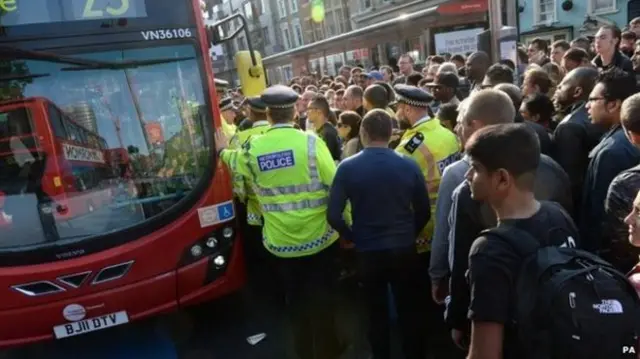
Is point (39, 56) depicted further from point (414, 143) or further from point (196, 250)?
point (414, 143)

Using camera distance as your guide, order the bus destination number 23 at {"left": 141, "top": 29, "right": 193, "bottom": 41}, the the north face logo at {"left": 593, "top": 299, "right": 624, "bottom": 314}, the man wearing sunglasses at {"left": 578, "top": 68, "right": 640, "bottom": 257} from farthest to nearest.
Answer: the bus destination number 23 at {"left": 141, "top": 29, "right": 193, "bottom": 41} < the man wearing sunglasses at {"left": 578, "top": 68, "right": 640, "bottom": 257} < the the north face logo at {"left": 593, "top": 299, "right": 624, "bottom": 314}

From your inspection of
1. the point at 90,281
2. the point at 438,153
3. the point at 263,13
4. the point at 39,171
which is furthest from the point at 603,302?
the point at 263,13

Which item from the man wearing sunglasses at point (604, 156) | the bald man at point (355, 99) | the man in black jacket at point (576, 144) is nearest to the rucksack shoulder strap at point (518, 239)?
the man wearing sunglasses at point (604, 156)

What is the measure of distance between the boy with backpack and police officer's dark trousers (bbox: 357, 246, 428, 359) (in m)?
1.46

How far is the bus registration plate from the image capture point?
3626mm

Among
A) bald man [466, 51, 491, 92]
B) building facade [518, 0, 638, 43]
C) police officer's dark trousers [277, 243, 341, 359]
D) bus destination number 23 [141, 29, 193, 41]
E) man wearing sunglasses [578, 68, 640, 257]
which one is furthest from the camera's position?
building facade [518, 0, 638, 43]

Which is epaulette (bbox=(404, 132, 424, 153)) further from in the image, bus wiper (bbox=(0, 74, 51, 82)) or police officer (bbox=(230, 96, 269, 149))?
bus wiper (bbox=(0, 74, 51, 82))

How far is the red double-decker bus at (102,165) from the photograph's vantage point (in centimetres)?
345

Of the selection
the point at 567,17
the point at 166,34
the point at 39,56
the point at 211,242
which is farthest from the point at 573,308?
the point at 567,17

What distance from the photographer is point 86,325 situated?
3650 mm

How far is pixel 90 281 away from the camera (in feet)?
11.8

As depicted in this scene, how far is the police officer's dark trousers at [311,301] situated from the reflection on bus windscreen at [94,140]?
1.13 meters

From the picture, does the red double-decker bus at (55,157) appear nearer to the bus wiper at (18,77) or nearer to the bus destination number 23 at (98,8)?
the bus wiper at (18,77)

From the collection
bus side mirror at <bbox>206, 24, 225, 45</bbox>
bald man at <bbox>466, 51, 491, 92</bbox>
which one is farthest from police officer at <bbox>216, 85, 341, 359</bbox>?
bald man at <bbox>466, 51, 491, 92</bbox>
